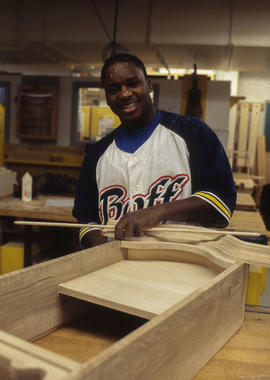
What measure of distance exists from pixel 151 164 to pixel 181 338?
1.02 metres

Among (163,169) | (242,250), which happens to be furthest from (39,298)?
(163,169)

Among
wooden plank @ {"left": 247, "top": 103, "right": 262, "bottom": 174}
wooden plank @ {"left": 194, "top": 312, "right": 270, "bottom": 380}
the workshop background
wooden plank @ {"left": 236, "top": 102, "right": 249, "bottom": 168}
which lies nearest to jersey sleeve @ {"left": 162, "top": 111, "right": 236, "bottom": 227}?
wooden plank @ {"left": 194, "top": 312, "right": 270, "bottom": 380}

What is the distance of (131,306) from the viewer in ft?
3.44

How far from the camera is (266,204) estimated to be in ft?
24.1

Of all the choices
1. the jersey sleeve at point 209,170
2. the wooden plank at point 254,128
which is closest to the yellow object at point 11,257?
Result: the jersey sleeve at point 209,170

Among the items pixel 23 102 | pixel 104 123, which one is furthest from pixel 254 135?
pixel 23 102

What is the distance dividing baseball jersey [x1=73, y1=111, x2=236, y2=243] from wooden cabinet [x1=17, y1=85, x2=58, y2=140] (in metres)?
3.80

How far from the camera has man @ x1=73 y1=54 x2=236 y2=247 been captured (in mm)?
1671

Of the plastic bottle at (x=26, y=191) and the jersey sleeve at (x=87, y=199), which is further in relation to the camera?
the plastic bottle at (x=26, y=191)

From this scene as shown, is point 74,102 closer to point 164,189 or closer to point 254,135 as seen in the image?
point 164,189

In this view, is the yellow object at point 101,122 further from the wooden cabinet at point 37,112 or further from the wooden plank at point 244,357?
the wooden plank at point 244,357

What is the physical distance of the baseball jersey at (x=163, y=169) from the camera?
1.68 m

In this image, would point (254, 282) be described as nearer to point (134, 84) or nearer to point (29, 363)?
point (134, 84)

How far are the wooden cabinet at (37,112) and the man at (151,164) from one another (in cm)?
380
